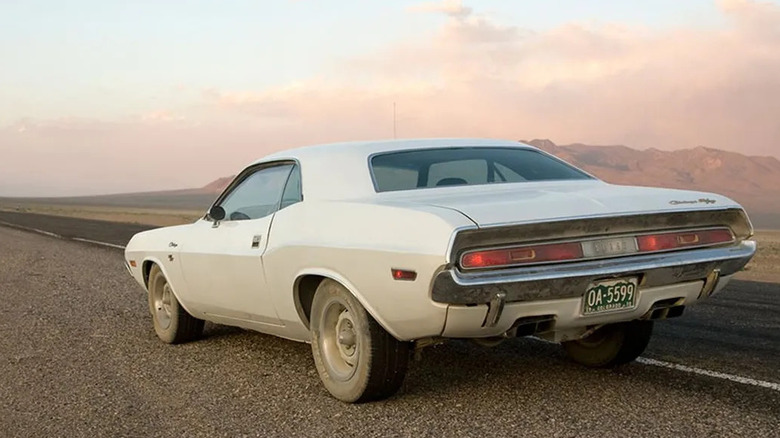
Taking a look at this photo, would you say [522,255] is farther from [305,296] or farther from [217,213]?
[217,213]

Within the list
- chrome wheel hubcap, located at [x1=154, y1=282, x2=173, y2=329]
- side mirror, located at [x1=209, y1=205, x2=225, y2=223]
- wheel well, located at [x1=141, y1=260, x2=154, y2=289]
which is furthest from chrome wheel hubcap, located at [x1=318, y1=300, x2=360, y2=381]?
wheel well, located at [x1=141, y1=260, x2=154, y2=289]

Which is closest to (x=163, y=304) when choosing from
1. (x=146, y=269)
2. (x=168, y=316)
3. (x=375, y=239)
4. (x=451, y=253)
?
(x=168, y=316)

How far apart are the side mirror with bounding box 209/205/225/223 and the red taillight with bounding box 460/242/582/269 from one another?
8.54 feet

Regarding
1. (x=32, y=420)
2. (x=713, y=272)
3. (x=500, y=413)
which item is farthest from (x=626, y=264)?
(x=32, y=420)

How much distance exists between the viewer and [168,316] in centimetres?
724

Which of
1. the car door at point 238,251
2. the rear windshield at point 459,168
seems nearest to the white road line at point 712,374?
the rear windshield at point 459,168

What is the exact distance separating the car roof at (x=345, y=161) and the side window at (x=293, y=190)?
64 millimetres

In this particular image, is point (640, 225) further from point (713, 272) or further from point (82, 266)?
point (82, 266)

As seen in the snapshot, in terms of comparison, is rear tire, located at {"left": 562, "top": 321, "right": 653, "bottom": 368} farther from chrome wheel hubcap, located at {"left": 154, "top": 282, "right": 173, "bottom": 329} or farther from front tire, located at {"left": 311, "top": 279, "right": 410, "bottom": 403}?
chrome wheel hubcap, located at {"left": 154, "top": 282, "right": 173, "bottom": 329}

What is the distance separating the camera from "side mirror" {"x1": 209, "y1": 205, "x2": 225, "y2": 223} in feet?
20.7

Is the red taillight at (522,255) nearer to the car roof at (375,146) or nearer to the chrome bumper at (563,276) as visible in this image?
the chrome bumper at (563,276)

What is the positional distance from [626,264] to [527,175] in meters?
1.20

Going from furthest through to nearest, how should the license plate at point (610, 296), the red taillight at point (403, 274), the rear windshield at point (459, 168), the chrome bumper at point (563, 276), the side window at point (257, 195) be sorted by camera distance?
the side window at point (257, 195)
the rear windshield at point (459, 168)
the license plate at point (610, 296)
the red taillight at point (403, 274)
the chrome bumper at point (563, 276)

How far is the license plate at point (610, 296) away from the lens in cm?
444
